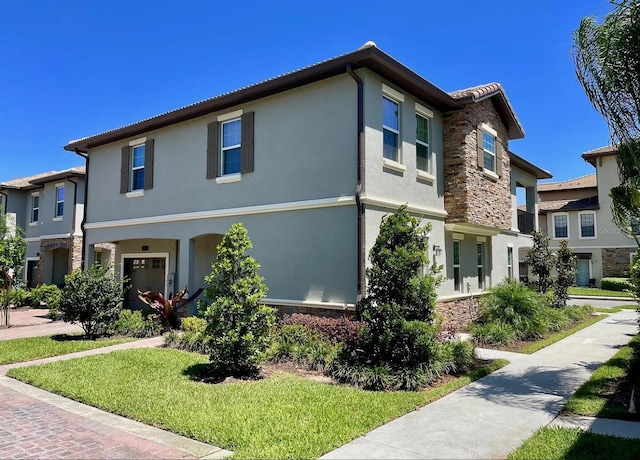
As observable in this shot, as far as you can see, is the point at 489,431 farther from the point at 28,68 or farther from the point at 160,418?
the point at 28,68

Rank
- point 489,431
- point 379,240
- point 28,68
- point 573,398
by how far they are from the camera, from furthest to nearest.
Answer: point 28,68, point 379,240, point 573,398, point 489,431

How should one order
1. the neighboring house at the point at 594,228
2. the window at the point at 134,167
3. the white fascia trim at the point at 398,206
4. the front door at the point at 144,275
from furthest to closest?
1. the neighboring house at the point at 594,228
2. the front door at the point at 144,275
3. the window at the point at 134,167
4. the white fascia trim at the point at 398,206

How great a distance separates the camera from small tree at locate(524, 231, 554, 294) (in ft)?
60.0

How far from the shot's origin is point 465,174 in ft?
45.4

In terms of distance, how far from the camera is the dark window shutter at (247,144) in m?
13.2

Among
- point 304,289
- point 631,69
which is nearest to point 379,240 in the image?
point 304,289

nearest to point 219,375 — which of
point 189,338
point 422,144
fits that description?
point 189,338

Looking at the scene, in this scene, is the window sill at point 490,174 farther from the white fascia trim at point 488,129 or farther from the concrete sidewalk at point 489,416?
the concrete sidewalk at point 489,416

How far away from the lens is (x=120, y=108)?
19.1 m

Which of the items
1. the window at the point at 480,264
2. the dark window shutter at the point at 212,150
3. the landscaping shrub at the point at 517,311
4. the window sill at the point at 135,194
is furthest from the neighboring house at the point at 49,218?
the landscaping shrub at the point at 517,311

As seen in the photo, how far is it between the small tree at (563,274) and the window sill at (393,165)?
1060 cm

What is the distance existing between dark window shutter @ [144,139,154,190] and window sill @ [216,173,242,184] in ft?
12.4

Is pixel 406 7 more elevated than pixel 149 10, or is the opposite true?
pixel 149 10

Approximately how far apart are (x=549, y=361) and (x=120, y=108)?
18.7 meters
